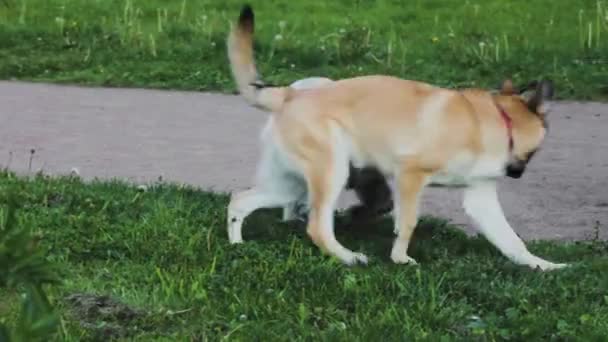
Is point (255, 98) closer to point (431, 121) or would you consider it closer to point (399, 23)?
point (431, 121)

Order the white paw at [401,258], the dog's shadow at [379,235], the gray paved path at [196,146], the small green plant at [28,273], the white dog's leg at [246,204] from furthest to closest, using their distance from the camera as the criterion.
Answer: the gray paved path at [196,146]
the dog's shadow at [379,235]
the white dog's leg at [246,204]
the white paw at [401,258]
the small green plant at [28,273]

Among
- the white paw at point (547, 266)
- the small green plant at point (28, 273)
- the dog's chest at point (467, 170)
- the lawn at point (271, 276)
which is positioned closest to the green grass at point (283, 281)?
the lawn at point (271, 276)

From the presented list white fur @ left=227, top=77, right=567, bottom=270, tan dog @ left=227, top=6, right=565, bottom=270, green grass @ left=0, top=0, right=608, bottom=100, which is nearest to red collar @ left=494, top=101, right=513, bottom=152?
tan dog @ left=227, top=6, right=565, bottom=270

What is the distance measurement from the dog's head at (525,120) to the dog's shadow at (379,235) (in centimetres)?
43

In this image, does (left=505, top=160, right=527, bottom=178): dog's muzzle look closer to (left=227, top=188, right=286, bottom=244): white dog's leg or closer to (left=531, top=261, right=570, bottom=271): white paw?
(left=531, top=261, right=570, bottom=271): white paw

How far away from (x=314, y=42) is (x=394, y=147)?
6.73 metres

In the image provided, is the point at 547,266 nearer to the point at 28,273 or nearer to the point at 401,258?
the point at 401,258

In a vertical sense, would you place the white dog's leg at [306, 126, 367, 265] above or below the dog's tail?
below

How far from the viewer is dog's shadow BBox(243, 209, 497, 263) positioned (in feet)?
18.4

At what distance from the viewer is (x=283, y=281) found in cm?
461

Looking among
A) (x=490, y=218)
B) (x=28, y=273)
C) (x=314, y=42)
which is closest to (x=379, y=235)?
(x=490, y=218)

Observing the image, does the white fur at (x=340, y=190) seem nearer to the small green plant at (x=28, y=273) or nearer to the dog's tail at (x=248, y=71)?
the dog's tail at (x=248, y=71)

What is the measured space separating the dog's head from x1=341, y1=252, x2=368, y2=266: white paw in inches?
34.0

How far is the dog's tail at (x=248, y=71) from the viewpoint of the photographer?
5633 mm
